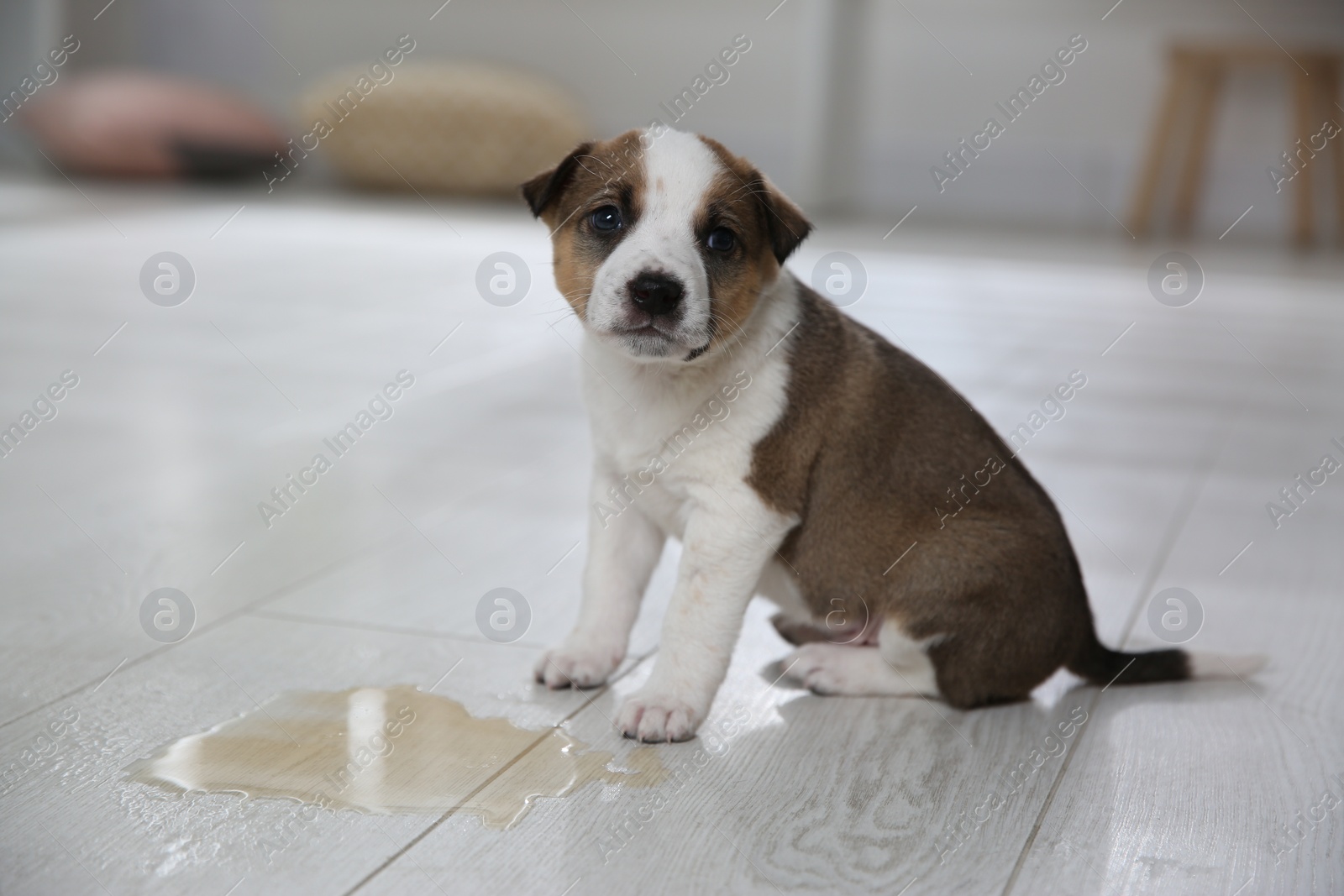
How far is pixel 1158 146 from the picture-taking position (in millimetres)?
11602

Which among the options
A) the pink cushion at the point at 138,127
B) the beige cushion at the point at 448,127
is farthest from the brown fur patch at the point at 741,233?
the pink cushion at the point at 138,127

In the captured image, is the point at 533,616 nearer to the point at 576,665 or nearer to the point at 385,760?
the point at 576,665

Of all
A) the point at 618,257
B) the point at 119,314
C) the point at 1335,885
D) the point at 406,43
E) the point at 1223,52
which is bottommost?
the point at 1335,885

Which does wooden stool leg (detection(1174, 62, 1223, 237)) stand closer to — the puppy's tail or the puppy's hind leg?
the puppy's tail

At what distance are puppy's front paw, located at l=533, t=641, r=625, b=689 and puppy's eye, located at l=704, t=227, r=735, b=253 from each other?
830 millimetres

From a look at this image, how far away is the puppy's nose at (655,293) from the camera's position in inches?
93.4

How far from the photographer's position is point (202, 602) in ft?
10.2

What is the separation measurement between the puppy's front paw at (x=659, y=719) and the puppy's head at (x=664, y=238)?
63 cm

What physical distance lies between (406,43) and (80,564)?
38.2ft

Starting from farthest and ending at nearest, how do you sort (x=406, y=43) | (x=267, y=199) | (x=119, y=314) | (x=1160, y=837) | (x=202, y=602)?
(x=406, y=43)
(x=267, y=199)
(x=119, y=314)
(x=202, y=602)
(x=1160, y=837)

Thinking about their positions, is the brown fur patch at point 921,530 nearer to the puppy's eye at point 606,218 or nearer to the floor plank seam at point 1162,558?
the floor plank seam at point 1162,558

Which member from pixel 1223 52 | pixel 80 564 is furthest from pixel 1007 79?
pixel 80 564

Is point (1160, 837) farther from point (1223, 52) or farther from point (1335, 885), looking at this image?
point (1223, 52)

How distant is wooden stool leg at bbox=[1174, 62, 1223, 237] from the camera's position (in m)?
11.6
